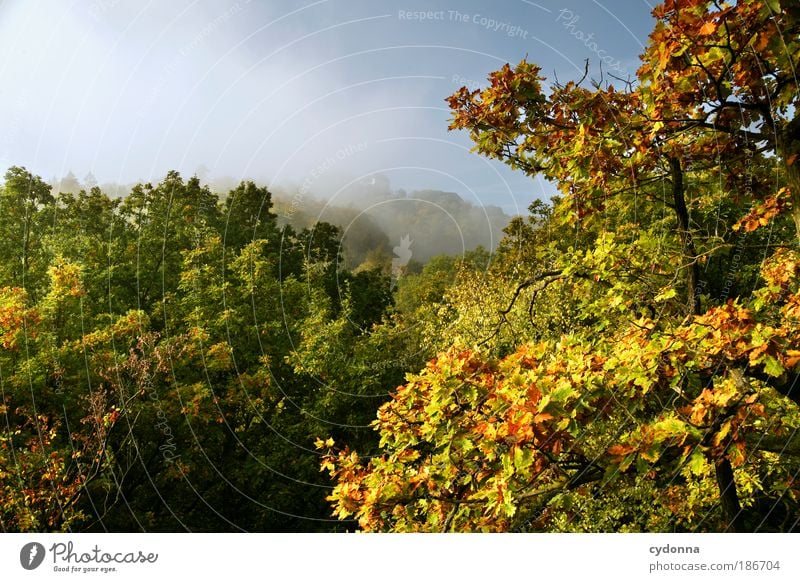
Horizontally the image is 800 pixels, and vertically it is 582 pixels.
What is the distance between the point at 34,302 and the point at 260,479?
7779mm

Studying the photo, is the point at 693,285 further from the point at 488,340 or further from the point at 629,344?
the point at 488,340

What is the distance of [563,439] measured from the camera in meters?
3.74

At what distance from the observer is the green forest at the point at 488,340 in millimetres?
3951

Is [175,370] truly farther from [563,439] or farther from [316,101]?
[563,439]

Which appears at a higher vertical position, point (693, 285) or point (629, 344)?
point (693, 285)

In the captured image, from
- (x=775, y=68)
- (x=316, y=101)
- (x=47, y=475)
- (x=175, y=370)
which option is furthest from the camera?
(x=175, y=370)

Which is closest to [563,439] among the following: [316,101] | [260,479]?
[316,101]
